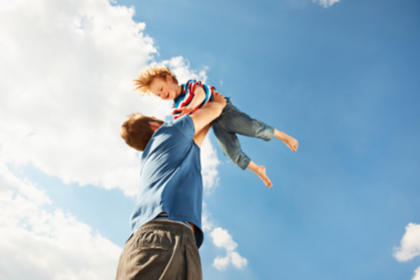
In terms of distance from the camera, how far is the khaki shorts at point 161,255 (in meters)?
1.27

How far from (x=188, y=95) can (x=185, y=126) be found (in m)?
2.11

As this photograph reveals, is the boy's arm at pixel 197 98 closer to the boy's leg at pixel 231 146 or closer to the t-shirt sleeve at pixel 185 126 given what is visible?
the boy's leg at pixel 231 146

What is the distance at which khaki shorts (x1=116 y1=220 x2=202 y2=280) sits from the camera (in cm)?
127

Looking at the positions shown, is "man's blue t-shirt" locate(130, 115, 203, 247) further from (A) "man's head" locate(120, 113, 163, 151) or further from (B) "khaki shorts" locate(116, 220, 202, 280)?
(A) "man's head" locate(120, 113, 163, 151)

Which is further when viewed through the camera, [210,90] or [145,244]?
[210,90]

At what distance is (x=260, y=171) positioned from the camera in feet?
13.9

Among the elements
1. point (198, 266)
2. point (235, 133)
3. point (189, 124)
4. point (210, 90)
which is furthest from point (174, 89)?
point (198, 266)

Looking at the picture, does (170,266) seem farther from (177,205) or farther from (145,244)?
(177,205)

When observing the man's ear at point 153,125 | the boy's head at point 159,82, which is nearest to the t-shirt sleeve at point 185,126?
the man's ear at point 153,125

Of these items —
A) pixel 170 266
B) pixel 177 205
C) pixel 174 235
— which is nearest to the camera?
pixel 170 266

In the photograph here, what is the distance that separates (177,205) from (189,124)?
1.72 ft

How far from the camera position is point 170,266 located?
1263 mm

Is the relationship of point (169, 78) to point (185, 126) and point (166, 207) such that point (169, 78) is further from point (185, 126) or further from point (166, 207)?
point (166, 207)

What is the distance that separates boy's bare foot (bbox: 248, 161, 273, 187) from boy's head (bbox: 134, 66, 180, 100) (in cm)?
148
